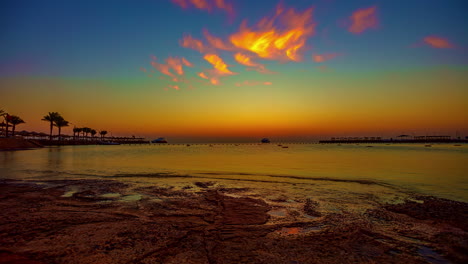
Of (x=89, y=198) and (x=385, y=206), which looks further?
(x=89, y=198)

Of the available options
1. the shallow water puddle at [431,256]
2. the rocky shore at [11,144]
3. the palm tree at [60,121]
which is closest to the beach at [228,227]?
the shallow water puddle at [431,256]

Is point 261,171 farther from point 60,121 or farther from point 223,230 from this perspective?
point 60,121

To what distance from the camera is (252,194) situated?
1235 cm

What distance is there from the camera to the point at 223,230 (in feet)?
22.7

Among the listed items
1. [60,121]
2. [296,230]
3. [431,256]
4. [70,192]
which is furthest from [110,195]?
[60,121]

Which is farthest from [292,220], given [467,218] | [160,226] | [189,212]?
[467,218]

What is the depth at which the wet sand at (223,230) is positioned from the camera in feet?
17.5

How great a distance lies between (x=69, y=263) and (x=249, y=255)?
3700mm

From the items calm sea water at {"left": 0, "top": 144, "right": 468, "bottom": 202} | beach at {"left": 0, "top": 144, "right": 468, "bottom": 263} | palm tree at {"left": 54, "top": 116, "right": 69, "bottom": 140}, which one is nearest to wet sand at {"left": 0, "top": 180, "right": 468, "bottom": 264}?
beach at {"left": 0, "top": 144, "right": 468, "bottom": 263}

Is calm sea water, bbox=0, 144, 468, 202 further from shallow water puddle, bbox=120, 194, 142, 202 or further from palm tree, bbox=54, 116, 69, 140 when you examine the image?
palm tree, bbox=54, 116, 69, 140

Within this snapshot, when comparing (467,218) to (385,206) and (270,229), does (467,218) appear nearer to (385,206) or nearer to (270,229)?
(385,206)

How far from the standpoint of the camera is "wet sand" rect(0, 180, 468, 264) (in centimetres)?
534

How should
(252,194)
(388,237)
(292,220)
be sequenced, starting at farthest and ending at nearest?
(252,194) → (292,220) → (388,237)

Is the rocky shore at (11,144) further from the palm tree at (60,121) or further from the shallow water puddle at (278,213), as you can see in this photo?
the shallow water puddle at (278,213)
